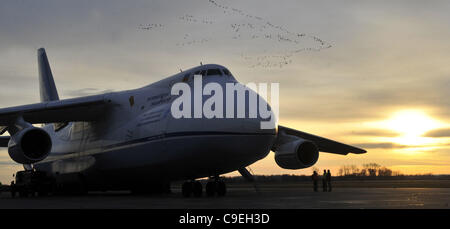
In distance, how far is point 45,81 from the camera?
32562 millimetres

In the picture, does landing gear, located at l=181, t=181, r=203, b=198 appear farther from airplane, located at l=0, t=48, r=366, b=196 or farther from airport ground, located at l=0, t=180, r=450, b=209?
airport ground, located at l=0, t=180, r=450, b=209

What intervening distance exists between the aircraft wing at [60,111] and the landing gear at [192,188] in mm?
5446

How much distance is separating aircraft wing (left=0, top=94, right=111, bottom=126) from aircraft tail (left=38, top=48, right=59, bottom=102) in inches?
332

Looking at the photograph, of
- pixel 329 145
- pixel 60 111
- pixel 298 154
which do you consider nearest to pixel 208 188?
pixel 298 154

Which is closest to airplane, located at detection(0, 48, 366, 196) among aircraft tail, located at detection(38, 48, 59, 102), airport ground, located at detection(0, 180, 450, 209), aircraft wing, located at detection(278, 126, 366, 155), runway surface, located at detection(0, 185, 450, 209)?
aircraft wing, located at detection(278, 126, 366, 155)

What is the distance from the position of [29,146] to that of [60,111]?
8.46 ft

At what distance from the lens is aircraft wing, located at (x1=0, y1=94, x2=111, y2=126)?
71.9 feet

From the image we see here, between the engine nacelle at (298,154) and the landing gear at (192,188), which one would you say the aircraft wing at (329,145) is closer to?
the engine nacelle at (298,154)

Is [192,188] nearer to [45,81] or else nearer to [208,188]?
[208,188]

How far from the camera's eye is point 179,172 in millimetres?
19609

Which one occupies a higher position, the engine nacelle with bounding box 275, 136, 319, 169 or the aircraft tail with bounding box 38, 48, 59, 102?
the aircraft tail with bounding box 38, 48, 59, 102
